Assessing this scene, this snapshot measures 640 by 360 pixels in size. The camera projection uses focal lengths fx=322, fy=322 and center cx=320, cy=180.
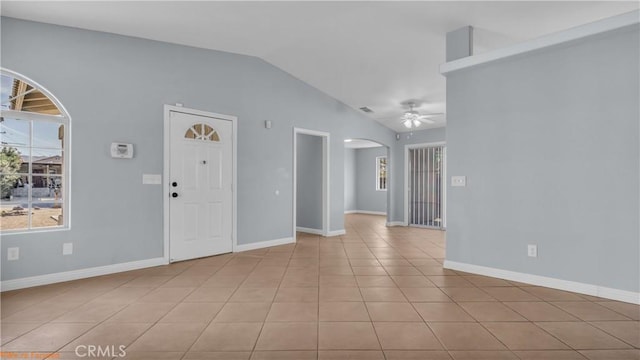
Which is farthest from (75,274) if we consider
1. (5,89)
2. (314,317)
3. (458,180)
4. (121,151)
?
(458,180)

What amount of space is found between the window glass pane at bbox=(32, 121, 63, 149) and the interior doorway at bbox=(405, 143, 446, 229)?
24.2 ft

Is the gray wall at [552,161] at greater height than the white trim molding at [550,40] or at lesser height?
lesser

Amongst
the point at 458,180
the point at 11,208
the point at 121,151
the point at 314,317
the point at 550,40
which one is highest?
the point at 550,40

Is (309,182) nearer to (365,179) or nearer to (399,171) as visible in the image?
(399,171)

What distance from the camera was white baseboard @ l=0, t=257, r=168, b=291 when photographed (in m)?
3.38

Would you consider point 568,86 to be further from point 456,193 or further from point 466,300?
point 466,300

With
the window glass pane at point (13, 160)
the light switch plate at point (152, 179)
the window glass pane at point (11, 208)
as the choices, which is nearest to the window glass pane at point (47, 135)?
the window glass pane at point (13, 160)

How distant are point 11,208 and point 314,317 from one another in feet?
11.4

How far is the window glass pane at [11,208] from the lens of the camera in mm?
3430

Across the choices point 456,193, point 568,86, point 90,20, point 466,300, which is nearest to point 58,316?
point 90,20

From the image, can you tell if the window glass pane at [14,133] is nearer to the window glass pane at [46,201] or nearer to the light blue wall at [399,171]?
the window glass pane at [46,201]

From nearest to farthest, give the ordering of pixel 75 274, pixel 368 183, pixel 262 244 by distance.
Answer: pixel 75 274, pixel 262 244, pixel 368 183

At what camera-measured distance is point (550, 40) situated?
11.1 feet

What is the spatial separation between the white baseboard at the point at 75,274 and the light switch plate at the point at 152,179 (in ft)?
3.37
